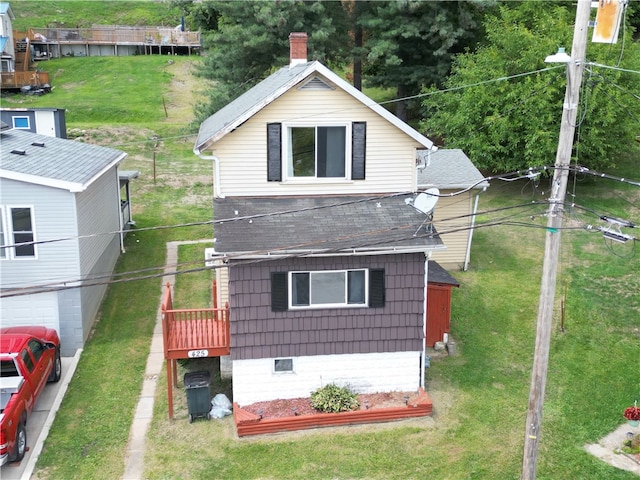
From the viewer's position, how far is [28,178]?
1666 centimetres

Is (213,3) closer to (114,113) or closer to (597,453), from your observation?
(114,113)

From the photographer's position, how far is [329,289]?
1502 cm

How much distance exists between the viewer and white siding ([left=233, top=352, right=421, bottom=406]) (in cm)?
1513

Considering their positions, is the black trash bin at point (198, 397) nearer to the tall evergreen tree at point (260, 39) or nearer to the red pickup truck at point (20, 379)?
the red pickup truck at point (20, 379)

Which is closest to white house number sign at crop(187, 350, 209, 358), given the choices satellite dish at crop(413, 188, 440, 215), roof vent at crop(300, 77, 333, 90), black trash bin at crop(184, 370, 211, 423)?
black trash bin at crop(184, 370, 211, 423)

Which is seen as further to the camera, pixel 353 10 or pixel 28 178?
pixel 353 10

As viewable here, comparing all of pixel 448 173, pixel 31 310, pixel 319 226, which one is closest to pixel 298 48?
pixel 448 173

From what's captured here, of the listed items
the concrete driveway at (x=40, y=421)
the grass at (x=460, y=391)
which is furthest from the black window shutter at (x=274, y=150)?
the concrete driveway at (x=40, y=421)

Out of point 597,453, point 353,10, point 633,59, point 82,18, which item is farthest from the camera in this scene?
point 82,18

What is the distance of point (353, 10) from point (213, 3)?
7705mm

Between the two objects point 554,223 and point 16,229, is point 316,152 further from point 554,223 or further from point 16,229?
point 16,229

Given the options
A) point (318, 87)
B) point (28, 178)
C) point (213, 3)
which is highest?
point (213, 3)

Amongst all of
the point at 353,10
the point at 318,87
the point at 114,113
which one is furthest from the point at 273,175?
the point at 114,113

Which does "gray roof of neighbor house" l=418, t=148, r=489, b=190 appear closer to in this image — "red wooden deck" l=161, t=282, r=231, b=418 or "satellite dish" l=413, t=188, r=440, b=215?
"satellite dish" l=413, t=188, r=440, b=215
